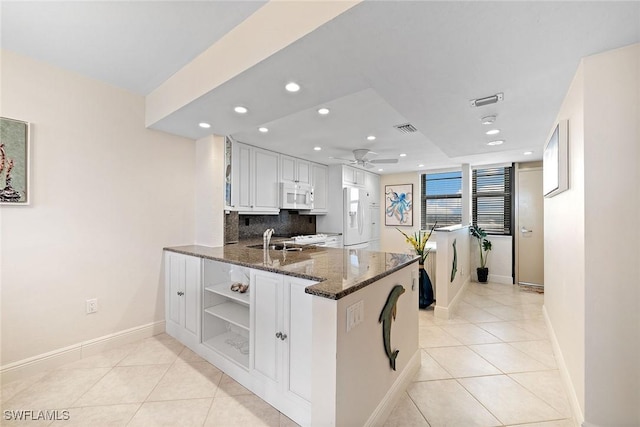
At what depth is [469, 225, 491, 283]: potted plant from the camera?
5.12 metres

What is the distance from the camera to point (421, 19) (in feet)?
4.03

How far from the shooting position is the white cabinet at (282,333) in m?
1.63

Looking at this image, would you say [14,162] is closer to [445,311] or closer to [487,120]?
[487,120]

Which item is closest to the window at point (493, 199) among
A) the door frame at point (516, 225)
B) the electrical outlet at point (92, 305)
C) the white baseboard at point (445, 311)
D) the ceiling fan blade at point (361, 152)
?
the door frame at point (516, 225)

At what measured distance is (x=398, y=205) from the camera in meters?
6.66

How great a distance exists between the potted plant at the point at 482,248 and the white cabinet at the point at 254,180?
3.77 meters

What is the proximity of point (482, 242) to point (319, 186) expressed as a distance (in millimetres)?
3324

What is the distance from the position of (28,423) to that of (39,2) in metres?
2.48

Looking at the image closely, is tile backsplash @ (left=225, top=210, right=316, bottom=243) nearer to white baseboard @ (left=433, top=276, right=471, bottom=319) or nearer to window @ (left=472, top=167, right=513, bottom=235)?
white baseboard @ (left=433, top=276, right=471, bottom=319)

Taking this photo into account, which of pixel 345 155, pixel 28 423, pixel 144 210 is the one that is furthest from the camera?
pixel 345 155

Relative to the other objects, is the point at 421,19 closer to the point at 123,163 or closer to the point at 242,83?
the point at 242,83

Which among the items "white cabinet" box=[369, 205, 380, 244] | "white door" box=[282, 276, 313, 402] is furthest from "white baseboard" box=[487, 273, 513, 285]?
"white door" box=[282, 276, 313, 402]

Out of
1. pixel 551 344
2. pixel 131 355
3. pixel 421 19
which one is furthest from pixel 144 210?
pixel 551 344

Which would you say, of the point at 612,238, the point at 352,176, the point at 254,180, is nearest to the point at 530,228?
the point at 352,176
